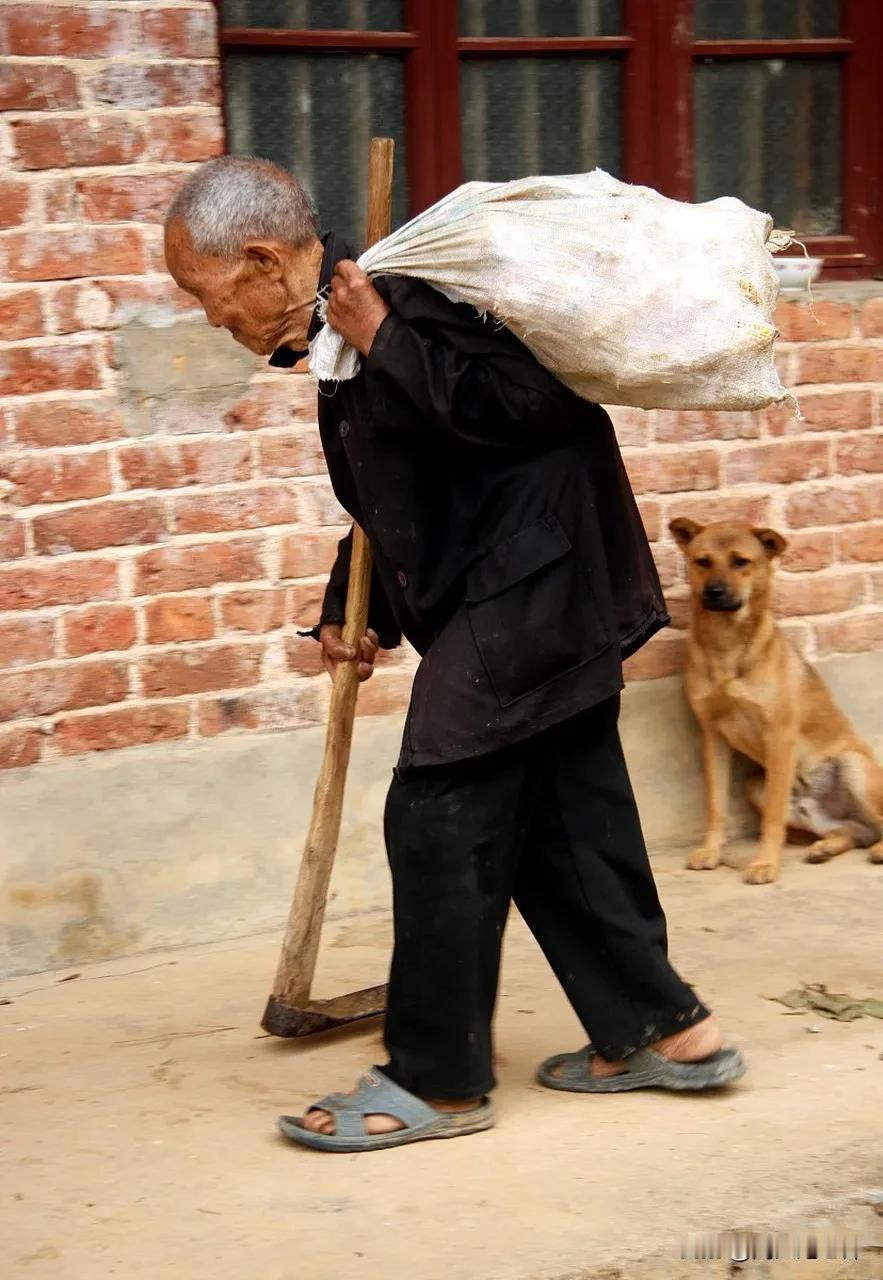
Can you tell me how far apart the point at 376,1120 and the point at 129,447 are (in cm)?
180

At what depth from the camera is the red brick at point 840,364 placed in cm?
504

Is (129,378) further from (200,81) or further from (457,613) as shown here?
(457,613)

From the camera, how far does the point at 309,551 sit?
4461 millimetres

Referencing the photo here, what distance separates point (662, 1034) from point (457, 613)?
92 centimetres

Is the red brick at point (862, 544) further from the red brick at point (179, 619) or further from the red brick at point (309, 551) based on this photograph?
the red brick at point (179, 619)

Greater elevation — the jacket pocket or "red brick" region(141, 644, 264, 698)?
the jacket pocket

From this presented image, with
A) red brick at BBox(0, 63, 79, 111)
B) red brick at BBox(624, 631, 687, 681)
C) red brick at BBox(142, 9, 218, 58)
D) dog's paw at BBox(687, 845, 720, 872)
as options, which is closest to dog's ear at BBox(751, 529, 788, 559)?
red brick at BBox(624, 631, 687, 681)

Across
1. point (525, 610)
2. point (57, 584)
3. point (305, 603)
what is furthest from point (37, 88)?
point (525, 610)

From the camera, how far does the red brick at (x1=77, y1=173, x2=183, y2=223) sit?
13.5ft

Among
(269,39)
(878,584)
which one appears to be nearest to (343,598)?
(269,39)

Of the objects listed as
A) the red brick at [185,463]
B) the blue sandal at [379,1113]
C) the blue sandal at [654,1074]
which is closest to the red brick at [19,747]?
the red brick at [185,463]

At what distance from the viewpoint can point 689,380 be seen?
287cm

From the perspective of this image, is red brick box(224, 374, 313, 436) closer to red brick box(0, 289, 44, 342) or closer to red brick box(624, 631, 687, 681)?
red brick box(0, 289, 44, 342)

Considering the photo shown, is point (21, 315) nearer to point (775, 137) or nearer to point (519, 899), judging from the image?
point (519, 899)
